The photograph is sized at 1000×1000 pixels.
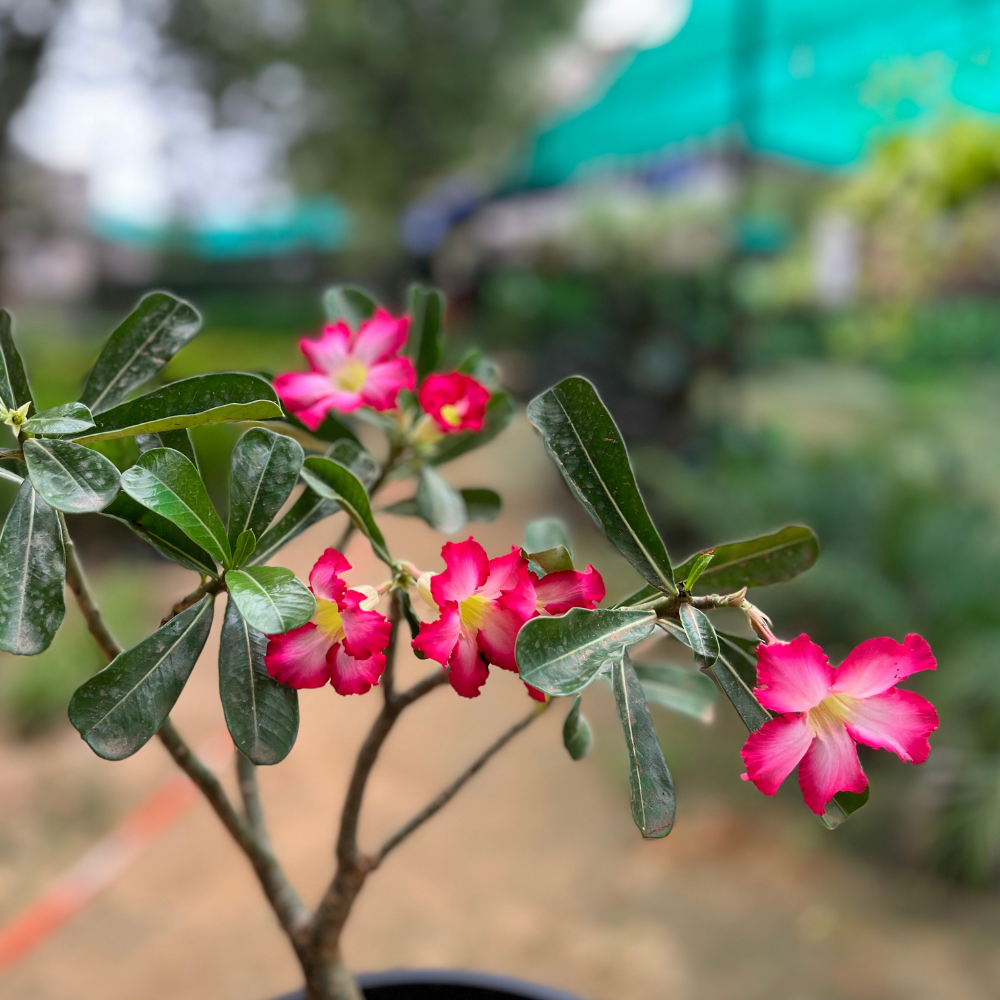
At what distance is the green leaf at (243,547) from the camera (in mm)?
398

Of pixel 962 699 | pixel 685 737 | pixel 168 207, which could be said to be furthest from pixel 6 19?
pixel 962 699

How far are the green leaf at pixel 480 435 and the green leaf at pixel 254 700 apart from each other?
240mm

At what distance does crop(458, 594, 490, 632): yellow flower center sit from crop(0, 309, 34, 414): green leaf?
24cm

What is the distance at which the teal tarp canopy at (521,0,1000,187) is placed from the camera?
77.7 inches

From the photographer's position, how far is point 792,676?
34 cm

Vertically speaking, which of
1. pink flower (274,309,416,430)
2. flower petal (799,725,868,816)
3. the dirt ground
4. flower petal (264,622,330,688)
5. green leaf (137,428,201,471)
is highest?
green leaf (137,428,201,471)

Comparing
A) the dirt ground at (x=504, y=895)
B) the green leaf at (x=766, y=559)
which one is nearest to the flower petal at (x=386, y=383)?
the green leaf at (x=766, y=559)

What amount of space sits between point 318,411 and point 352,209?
10112mm

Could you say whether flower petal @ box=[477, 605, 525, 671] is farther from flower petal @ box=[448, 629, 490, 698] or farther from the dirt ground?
the dirt ground

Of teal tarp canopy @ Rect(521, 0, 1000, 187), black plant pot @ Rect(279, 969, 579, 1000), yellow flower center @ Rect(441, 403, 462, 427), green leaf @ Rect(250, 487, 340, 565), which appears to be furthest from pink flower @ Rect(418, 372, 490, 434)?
teal tarp canopy @ Rect(521, 0, 1000, 187)

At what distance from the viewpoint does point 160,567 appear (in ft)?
10.7

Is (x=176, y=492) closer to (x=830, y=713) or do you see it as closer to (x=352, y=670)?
(x=352, y=670)

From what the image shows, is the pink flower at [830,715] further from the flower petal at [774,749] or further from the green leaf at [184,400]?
the green leaf at [184,400]

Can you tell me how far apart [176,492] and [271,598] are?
65 millimetres
